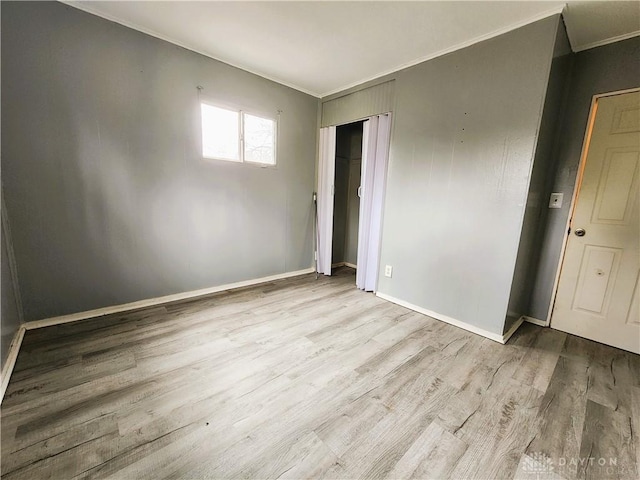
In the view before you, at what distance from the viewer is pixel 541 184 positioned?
219cm

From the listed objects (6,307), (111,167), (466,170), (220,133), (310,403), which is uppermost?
(220,133)

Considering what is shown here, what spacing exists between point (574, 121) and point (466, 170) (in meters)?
1.03

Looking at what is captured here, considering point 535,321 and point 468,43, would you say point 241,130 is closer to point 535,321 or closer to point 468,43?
point 468,43

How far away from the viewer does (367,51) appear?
235cm

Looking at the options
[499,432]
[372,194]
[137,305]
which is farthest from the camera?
[372,194]

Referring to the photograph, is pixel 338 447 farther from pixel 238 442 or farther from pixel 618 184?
pixel 618 184

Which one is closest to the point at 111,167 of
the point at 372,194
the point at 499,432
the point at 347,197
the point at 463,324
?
the point at 372,194

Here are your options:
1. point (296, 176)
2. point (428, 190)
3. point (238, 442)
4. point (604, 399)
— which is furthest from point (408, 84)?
point (238, 442)

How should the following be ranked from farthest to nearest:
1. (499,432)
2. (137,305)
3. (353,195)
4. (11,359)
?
(353,195) < (137,305) < (11,359) < (499,432)

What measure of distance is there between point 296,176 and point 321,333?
2.15m

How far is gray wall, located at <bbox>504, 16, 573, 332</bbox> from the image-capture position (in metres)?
1.91

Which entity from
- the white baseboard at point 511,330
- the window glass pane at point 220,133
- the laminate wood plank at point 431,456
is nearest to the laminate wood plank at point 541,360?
the white baseboard at point 511,330

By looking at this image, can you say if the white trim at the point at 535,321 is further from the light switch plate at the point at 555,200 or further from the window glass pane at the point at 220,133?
the window glass pane at the point at 220,133

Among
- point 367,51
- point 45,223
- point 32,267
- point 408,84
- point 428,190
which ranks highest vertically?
point 367,51
